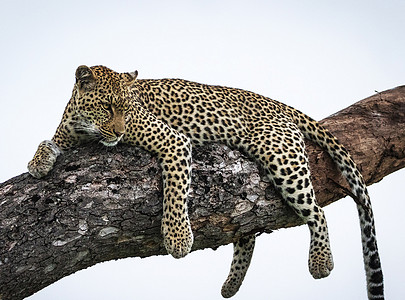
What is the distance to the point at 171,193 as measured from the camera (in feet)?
21.2

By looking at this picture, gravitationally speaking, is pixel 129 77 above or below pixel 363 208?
above

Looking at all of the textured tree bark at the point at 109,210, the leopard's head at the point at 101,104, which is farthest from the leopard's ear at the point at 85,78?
the textured tree bark at the point at 109,210

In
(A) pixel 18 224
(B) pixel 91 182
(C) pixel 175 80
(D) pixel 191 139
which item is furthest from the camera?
(C) pixel 175 80

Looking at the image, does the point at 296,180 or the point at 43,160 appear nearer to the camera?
the point at 43,160

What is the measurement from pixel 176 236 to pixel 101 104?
66.9 inches

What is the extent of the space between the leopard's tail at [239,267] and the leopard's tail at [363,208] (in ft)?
5.26

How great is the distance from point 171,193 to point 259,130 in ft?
5.47

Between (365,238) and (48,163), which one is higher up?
(48,163)

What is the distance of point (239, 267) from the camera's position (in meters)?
8.54

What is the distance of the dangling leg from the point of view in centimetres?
713

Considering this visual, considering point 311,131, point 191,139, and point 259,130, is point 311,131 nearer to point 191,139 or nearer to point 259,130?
point 259,130

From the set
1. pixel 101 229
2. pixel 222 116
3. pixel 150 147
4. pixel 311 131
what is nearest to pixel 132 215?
pixel 101 229

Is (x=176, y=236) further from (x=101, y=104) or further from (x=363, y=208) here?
(x=363, y=208)

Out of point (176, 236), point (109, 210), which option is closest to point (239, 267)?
point (176, 236)
